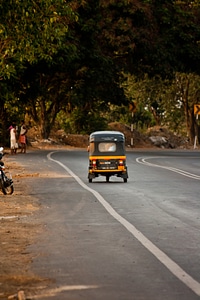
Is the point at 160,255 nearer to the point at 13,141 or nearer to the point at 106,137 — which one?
the point at 106,137

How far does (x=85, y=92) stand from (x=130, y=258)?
44228 millimetres

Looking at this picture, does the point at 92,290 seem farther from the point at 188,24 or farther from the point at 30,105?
the point at 30,105

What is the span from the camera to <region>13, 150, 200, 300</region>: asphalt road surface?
900cm

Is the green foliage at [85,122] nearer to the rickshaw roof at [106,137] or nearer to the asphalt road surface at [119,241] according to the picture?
the rickshaw roof at [106,137]

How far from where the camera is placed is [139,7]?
2160 inches

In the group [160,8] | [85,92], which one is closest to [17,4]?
[85,92]

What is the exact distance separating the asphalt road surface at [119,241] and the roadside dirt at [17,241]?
19 cm

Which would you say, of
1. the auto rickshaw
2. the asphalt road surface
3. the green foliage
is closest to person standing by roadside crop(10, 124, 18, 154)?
the green foliage

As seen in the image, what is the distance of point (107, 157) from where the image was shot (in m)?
26.3

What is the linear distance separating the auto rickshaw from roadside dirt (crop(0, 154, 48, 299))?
3374 millimetres

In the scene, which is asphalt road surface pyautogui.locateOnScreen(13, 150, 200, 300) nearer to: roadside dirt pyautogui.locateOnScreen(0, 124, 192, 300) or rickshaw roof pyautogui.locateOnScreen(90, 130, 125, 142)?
roadside dirt pyautogui.locateOnScreen(0, 124, 192, 300)

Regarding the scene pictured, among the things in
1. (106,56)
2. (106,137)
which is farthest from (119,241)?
(106,56)

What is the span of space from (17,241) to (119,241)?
154cm

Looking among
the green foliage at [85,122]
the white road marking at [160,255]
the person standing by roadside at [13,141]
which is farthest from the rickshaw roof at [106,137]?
the green foliage at [85,122]
